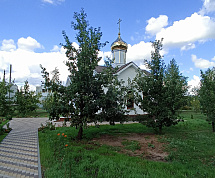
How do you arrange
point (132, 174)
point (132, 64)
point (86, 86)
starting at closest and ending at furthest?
point (132, 174) < point (86, 86) < point (132, 64)

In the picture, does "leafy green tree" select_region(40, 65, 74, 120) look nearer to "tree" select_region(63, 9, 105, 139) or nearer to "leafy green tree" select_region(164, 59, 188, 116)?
"tree" select_region(63, 9, 105, 139)

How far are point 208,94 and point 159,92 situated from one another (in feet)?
11.1

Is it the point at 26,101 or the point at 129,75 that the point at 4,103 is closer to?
the point at 26,101

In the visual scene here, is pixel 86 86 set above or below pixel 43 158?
above

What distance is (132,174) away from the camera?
3.56m

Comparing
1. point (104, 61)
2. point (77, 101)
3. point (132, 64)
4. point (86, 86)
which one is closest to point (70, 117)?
point (77, 101)

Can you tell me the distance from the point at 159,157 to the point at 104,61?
462cm

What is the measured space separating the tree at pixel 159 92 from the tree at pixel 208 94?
202cm

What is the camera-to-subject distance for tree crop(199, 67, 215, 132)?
891 centimetres

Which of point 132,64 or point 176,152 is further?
point 132,64

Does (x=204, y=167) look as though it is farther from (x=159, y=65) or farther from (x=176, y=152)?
(x=159, y=65)

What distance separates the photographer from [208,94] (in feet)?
30.0

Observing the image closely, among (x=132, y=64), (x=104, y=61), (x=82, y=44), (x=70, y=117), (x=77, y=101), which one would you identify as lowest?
(x=70, y=117)

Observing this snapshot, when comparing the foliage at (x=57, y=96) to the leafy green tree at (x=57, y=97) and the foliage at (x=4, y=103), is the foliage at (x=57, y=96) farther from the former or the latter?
the foliage at (x=4, y=103)
